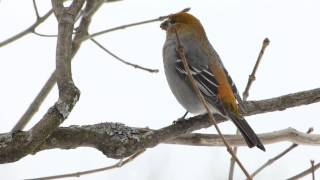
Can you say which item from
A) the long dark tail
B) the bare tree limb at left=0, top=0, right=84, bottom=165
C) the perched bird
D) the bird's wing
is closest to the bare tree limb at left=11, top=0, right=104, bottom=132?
the perched bird

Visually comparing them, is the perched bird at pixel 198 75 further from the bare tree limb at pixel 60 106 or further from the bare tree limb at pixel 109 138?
the bare tree limb at pixel 60 106

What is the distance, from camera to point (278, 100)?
3.17m

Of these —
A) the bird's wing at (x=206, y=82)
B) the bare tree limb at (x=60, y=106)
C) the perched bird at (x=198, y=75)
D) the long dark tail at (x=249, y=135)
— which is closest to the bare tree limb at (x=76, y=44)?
the perched bird at (x=198, y=75)

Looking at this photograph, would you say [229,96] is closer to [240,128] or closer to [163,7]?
[240,128]

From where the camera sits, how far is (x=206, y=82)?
3.82 meters

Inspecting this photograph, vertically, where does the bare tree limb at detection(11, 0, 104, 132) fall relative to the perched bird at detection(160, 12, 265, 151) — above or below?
above

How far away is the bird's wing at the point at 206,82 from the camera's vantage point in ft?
11.9

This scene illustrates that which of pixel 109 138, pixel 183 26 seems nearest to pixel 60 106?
pixel 109 138

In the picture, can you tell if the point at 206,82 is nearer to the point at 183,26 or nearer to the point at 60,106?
the point at 183,26

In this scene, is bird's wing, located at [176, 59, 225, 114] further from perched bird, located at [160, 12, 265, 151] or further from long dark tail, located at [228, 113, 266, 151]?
long dark tail, located at [228, 113, 266, 151]

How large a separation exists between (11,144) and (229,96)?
1713 millimetres

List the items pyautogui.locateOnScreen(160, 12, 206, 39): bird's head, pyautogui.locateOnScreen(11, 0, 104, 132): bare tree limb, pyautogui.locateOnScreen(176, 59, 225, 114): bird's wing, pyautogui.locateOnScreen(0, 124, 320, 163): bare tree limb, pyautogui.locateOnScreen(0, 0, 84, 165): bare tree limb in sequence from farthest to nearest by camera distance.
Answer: pyautogui.locateOnScreen(160, 12, 206, 39): bird's head
pyautogui.locateOnScreen(176, 59, 225, 114): bird's wing
pyautogui.locateOnScreen(11, 0, 104, 132): bare tree limb
pyautogui.locateOnScreen(0, 124, 320, 163): bare tree limb
pyautogui.locateOnScreen(0, 0, 84, 165): bare tree limb

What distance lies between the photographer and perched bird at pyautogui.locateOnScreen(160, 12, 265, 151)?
3558 mm

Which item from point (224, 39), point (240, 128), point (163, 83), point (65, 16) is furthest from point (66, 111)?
point (224, 39)
